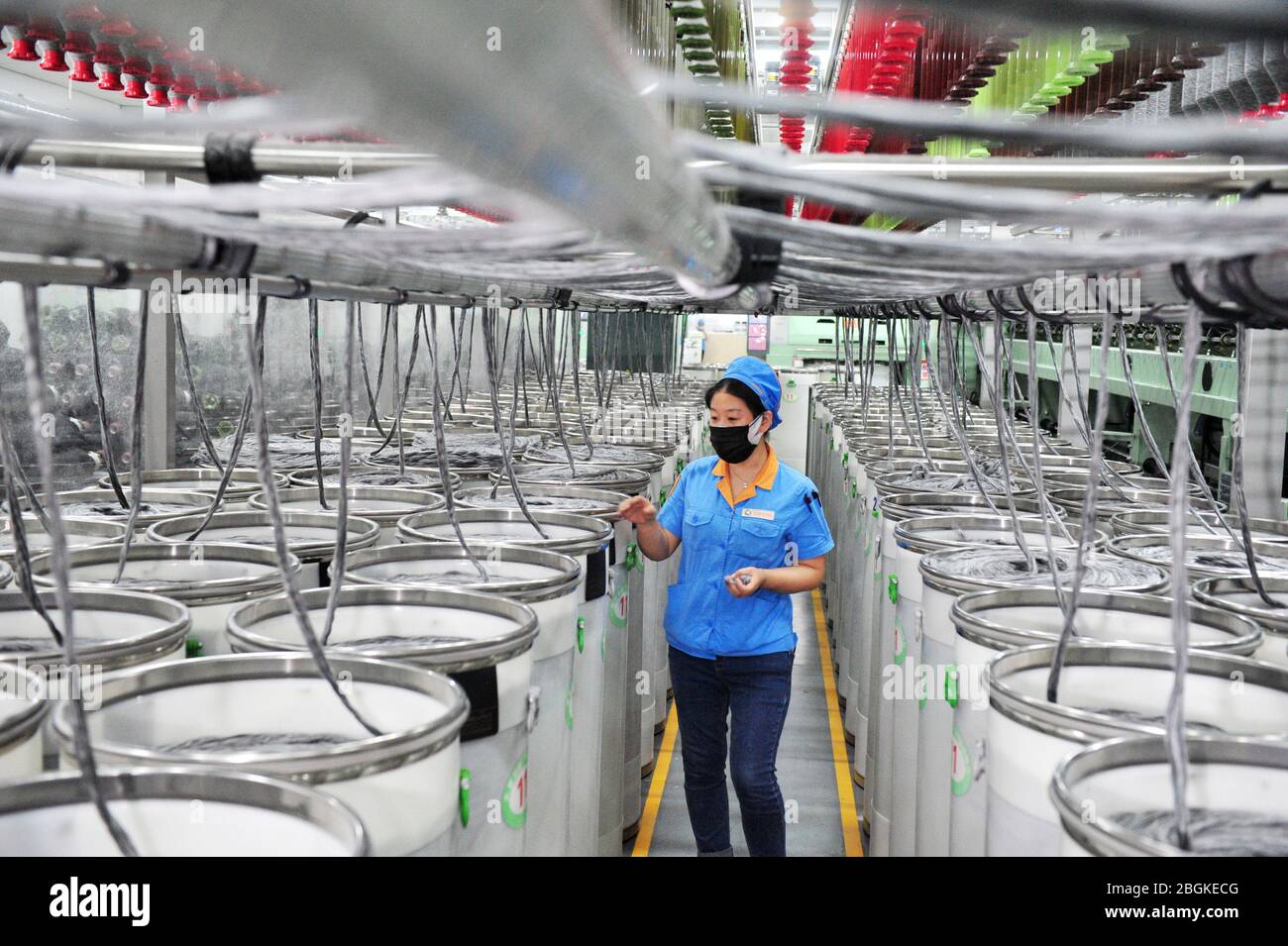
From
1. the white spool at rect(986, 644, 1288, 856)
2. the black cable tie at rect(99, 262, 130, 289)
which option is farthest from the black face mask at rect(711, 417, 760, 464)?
the black cable tie at rect(99, 262, 130, 289)

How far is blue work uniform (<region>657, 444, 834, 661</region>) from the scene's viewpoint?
3445 mm

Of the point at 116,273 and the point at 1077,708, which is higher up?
the point at 116,273

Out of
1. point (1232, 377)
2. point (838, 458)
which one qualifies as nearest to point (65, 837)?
point (1232, 377)

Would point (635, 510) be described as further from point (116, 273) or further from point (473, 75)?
point (473, 75)

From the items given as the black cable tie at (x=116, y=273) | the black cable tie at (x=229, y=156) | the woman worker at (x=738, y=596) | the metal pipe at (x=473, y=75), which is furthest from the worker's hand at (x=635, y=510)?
the metal pipe at (x=473, y=75)

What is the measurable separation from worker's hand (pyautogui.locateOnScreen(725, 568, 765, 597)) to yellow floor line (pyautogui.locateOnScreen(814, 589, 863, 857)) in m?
1.27

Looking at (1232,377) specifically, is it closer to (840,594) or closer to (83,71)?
(840,594)

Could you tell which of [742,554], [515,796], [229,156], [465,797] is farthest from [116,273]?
[742,554]

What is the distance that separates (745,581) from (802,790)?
1.88 m

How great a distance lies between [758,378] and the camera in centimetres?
346

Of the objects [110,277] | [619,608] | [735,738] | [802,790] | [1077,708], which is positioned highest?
[110,277]

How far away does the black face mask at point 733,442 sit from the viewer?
342cm

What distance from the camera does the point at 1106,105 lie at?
306cm

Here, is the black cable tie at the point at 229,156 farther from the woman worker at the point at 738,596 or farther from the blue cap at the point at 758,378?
the blue cap at the point at 758,378
